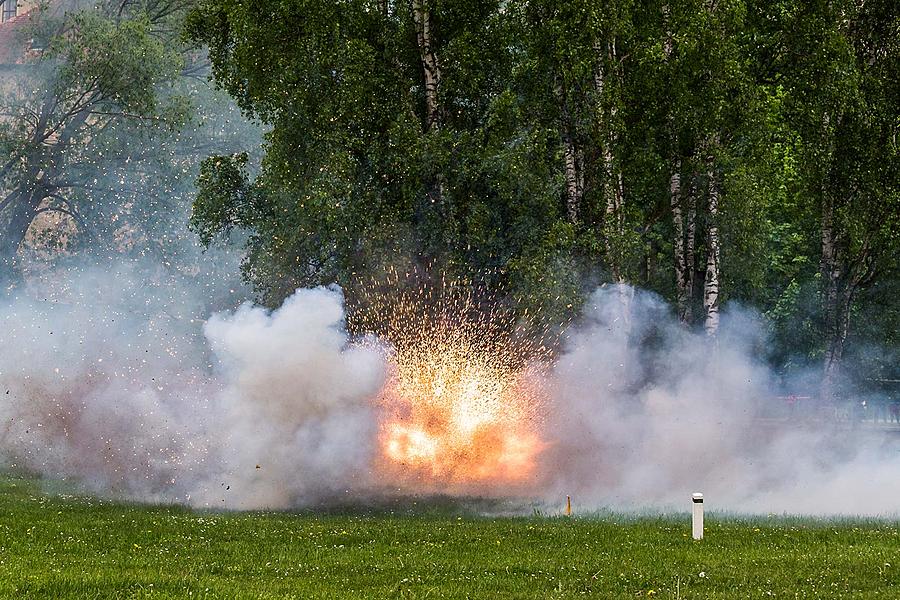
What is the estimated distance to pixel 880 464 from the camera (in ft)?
106

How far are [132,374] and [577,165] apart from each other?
11271mm

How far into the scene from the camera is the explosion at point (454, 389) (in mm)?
25578

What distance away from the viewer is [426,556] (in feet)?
58.9

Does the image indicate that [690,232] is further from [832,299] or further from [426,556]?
[426,556]

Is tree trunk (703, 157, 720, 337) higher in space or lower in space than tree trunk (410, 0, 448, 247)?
lower

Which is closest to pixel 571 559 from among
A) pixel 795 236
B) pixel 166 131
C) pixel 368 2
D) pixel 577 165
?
pixel 577 165

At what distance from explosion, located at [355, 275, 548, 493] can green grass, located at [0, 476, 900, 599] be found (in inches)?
82.1

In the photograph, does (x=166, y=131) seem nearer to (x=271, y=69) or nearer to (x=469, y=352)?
(x=271, y=69)

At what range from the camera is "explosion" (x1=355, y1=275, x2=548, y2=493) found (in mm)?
25578

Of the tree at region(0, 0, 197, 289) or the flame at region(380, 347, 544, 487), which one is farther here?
the tree at region(0, 0, 197, 289)

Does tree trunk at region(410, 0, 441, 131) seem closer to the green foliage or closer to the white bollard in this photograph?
the green foliage

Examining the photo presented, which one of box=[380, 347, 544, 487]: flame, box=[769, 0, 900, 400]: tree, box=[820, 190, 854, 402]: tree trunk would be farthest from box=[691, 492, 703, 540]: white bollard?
box=[820, 190, 854, 402]: tree trunk

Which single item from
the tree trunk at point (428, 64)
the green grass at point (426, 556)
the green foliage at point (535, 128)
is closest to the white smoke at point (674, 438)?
the green foliage at point (535, 128)

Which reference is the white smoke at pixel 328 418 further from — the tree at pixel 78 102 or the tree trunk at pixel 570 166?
the tree at pixel 78 102
